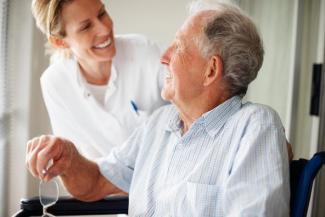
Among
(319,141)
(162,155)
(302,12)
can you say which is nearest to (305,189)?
(162,155)

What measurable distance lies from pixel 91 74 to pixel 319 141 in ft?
3.48

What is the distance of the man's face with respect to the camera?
1090mm

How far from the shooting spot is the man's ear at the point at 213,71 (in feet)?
3.51

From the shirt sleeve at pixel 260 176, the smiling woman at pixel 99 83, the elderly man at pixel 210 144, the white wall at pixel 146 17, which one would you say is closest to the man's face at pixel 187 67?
the elderly man at pixel 210 144

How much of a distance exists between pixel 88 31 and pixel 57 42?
156 millimetres

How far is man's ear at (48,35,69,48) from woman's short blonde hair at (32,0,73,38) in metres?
0.02

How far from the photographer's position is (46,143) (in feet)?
3.77

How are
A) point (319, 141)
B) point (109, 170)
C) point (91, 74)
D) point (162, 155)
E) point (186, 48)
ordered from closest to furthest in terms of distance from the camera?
1. point (186, 48)
2. point (162, 155)
3. point (109, 170)
4. point (91, 74)
5. point (319, 141)

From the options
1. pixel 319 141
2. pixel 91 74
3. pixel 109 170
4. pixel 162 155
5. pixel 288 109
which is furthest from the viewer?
pixel 288 109

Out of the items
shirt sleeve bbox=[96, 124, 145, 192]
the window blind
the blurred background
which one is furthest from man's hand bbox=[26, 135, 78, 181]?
the window blind

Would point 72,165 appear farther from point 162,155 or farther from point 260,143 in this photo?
point 260,143

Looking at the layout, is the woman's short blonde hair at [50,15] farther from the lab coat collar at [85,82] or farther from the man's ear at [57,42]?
the lab coat collar at [85,82]

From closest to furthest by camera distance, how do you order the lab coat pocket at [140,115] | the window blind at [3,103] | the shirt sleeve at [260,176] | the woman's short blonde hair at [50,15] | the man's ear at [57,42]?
the shirt sleeve at [260,176] < the woman's short blonde hair at [50,15] < the man's ear at [57,42] < the lab coat pocket at [140,115] < the window blind at [3,103]

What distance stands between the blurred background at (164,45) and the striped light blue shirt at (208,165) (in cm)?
48
